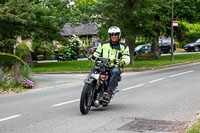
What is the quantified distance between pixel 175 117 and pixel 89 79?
187 cm

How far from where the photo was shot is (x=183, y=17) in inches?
1406

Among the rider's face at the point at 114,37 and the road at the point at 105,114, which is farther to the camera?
the rider's face at the point at 114,37

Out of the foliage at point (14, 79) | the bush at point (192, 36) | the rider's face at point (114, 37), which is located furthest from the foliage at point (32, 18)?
the bush at point (192, 36)

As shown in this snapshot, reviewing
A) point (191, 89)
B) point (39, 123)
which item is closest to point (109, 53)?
point (39, 123)

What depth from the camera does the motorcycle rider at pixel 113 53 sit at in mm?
8906

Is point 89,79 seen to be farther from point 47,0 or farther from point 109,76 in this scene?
point 47,0

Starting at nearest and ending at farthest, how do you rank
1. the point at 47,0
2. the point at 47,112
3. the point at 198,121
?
the point at 198,121, the point at 47,112, the point at 47,0

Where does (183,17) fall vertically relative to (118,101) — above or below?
above

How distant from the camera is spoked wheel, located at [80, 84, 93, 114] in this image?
26.5 ft

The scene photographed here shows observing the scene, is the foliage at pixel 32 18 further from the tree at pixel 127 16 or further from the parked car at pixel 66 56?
the parked car at pixel 66 56

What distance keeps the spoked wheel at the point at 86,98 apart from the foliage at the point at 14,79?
6.71 meters

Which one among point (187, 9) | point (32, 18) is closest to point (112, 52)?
point (32, 18)

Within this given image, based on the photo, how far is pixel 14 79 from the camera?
49.7 ft

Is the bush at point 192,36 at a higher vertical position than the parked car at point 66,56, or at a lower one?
higher
